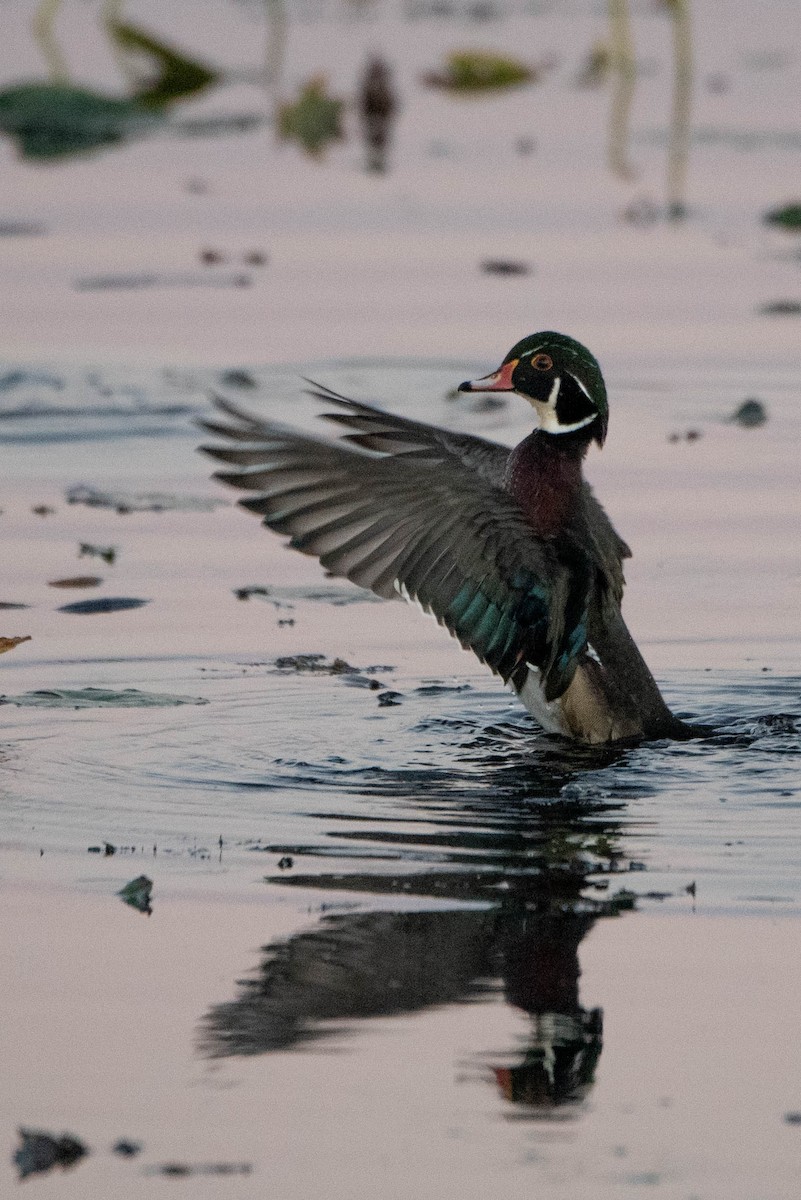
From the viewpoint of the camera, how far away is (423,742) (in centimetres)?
684

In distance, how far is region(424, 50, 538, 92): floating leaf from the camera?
19869 mm

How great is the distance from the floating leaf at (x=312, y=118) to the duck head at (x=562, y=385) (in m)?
11.6

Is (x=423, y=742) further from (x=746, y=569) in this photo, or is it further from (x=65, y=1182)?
(x=65, y=1182)

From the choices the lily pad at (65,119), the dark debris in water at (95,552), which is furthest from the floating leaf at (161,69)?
the dark debris in water at (95,552)

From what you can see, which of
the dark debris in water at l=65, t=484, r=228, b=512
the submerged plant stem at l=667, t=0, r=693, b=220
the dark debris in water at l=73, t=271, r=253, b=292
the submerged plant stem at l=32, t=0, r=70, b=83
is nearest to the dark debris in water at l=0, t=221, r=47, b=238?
the dark debris in water at l=73, t=271, r=253, b=292

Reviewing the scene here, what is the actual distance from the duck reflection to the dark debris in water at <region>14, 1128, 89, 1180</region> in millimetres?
458

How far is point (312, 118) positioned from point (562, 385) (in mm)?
11811

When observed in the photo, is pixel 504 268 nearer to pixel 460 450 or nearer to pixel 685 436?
pixel 685 436

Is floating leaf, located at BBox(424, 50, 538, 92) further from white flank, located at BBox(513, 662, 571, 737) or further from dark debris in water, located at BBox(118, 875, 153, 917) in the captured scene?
dark debris in water, located at BBox(118, 875, 153, 917)

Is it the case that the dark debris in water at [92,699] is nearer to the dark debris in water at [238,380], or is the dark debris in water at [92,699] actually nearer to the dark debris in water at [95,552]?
the dark debris in water at [95,552]

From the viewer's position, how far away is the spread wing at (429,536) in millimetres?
6613

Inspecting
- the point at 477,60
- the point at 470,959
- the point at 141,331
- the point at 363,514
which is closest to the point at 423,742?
the point at 363,514

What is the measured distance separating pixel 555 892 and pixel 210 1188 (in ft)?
5.34

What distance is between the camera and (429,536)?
6656 millimetres
